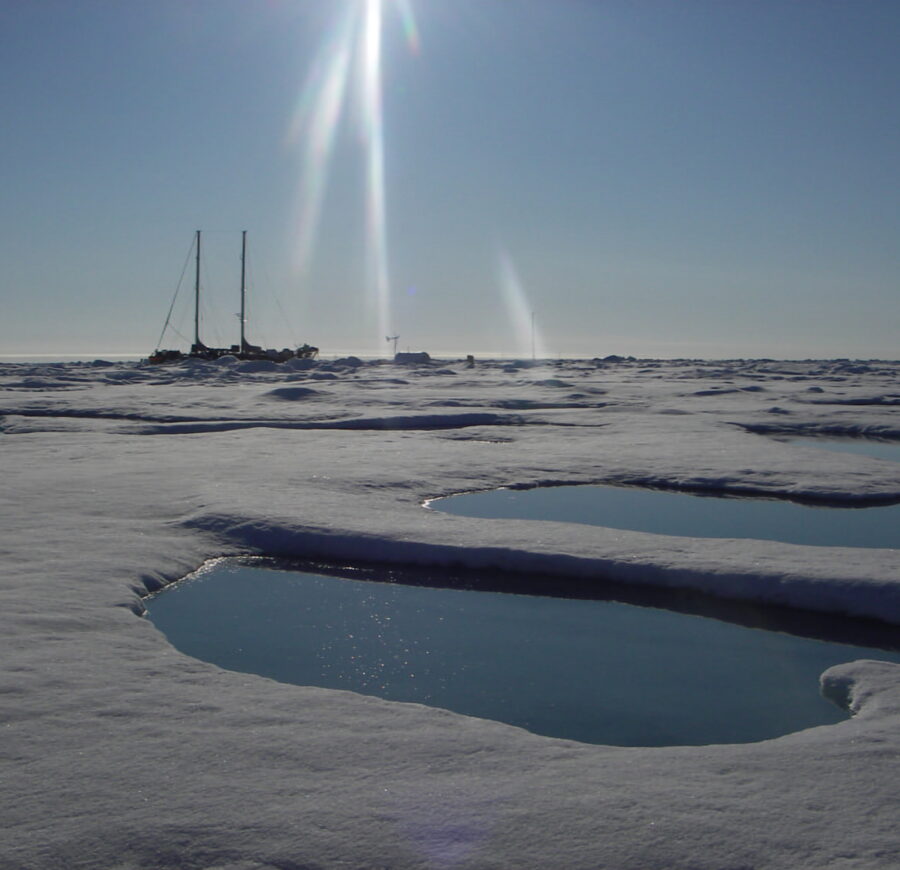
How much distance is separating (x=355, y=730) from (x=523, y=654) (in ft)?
4.23

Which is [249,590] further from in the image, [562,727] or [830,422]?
[830,422]

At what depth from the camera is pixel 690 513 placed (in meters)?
6.91

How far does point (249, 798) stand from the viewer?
2.06m

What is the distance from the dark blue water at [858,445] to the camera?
444 inches

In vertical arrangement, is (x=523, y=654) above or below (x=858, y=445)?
below

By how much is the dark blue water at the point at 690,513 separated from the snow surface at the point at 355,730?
0.56ft

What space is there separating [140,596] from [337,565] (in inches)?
51.4

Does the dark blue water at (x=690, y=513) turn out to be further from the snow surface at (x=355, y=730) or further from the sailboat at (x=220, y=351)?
the sailboat at (x=220, y=351)

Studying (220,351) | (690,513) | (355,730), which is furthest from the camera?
(220,351)

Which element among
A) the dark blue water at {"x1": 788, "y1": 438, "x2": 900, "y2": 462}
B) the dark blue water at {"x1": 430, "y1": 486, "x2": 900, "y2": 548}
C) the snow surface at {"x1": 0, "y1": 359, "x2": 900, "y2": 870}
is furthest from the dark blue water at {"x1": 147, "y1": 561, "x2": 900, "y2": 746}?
the dark blue water at {"x1": 788, "y1": 438, "x2": 900, "y2": 462}

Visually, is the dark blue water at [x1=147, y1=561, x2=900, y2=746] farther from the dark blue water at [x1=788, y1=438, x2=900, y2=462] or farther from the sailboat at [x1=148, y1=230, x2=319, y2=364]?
the sailboat at [x1=148, y1=230, x2=319, y2=364]

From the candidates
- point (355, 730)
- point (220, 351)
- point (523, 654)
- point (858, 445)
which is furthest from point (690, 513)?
point (220, 351)

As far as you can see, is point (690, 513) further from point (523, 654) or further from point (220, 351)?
point (220, 351)

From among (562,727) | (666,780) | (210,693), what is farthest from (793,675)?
(210,693)
